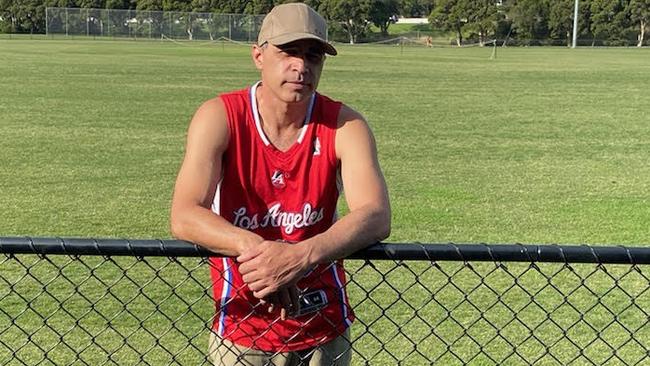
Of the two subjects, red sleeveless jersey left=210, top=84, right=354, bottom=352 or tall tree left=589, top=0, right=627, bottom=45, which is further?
tall tree left=589, top=0, right=627, bottom=45

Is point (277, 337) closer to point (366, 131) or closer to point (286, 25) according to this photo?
point (366, 131)

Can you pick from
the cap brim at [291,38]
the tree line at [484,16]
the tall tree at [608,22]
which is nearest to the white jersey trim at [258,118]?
the cap brim at [291,38]

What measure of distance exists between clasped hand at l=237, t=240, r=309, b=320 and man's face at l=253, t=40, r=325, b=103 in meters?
0.52

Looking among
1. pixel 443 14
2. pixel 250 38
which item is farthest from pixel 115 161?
pixel 443 14

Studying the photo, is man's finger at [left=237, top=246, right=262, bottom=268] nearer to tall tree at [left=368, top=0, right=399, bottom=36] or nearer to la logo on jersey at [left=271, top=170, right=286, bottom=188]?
la logo on jersey at [left=271, top=170, right=286, bottom=188]

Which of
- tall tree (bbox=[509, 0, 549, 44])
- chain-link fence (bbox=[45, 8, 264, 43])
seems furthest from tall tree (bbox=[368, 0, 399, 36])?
chain-link fence (bbox=[45, 8, 264, 43])

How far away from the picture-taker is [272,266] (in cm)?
246

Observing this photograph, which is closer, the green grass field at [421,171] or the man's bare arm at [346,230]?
the man's bare arm at [346,230]

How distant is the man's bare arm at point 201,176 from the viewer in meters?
2.64

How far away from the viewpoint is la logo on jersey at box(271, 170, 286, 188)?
8.78ft

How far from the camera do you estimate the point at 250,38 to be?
7350 centimetres

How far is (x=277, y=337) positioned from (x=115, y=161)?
344 inches

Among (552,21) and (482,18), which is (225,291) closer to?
(482,18)

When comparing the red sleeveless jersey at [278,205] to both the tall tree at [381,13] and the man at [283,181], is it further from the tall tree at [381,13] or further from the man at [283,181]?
the tall tree at [381,13]
